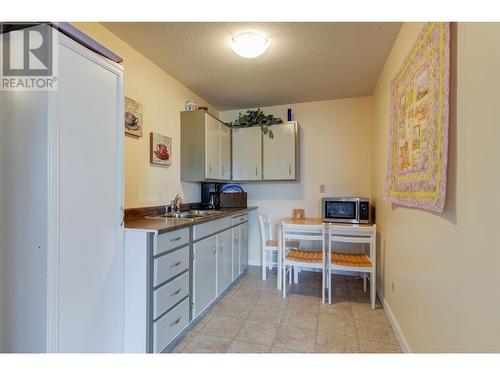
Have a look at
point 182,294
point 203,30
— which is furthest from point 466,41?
point 182,294

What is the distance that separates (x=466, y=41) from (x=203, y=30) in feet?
5.57

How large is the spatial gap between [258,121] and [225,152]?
0.67 metres

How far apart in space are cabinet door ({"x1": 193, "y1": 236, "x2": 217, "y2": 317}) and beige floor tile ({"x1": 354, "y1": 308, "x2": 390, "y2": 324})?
4.62 ft

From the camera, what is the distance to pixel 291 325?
2076 mm

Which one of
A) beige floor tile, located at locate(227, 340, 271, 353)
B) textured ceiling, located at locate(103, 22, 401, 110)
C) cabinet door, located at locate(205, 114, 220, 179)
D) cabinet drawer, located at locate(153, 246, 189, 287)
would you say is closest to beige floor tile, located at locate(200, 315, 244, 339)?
beige floor tile, located at locate(227, 340, 271, 353)

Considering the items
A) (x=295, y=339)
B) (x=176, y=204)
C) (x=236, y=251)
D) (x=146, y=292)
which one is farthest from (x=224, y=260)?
(x=146, y=292)

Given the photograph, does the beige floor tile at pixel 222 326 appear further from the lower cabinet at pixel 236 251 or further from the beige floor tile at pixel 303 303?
the lower cabinet at pixel 236 251

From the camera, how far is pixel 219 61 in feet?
7.77

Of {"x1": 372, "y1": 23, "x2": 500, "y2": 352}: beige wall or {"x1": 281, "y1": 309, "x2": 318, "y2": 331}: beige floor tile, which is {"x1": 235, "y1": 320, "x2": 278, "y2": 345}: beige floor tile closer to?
{"x1": 281, "y1": 309, "x2": 318, "y2": 331}: beige floor tile

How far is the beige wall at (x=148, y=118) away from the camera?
2068mm

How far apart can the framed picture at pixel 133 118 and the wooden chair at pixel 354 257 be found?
2.19 meters

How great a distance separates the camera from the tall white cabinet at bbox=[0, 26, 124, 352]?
1104 mm

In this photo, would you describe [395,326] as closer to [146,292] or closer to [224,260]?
[224,260]

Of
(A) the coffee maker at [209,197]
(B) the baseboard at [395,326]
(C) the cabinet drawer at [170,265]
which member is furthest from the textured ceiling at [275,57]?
(B) the baseboard at [395,326]
